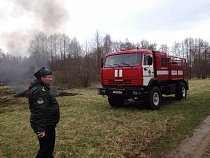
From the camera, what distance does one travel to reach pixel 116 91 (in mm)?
7559

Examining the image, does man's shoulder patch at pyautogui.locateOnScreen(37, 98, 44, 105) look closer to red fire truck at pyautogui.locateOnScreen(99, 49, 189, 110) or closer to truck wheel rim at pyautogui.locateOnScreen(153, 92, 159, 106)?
red fire truck at pyautogui.locateOnScreen(99, 49, 189, 110)

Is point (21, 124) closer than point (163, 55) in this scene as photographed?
Yes

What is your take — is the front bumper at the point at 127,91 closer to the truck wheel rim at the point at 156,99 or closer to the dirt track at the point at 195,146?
the truck wheel rim at the point at 156,99

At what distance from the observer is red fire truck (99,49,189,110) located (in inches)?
285

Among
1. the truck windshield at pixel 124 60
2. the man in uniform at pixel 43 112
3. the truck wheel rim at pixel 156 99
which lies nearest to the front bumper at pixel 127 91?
the truck windshield at pixel 124 60

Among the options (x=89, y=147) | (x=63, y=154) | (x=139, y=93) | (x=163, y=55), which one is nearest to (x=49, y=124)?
(x=63, y=154)

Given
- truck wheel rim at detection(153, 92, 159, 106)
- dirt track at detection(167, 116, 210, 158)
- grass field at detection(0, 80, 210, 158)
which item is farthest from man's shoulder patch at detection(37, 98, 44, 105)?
truck wheel rim at detection(153, 92, 159, 106)

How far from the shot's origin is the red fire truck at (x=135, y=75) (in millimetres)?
7234

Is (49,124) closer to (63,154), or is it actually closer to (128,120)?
Result: (63,154)

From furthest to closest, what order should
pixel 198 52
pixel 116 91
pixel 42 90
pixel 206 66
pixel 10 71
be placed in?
pixel 198 52, pixel 206 66, pixel 10 71, pixel 116 91, pixel 42 90

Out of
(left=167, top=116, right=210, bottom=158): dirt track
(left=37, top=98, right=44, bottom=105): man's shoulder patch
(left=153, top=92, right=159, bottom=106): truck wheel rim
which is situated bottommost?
(left=167, top=116, right=210, bottom=158): dirt track

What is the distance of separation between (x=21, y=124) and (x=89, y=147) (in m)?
3.45

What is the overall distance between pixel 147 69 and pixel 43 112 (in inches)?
228

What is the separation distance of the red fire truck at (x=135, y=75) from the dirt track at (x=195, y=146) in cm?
276
